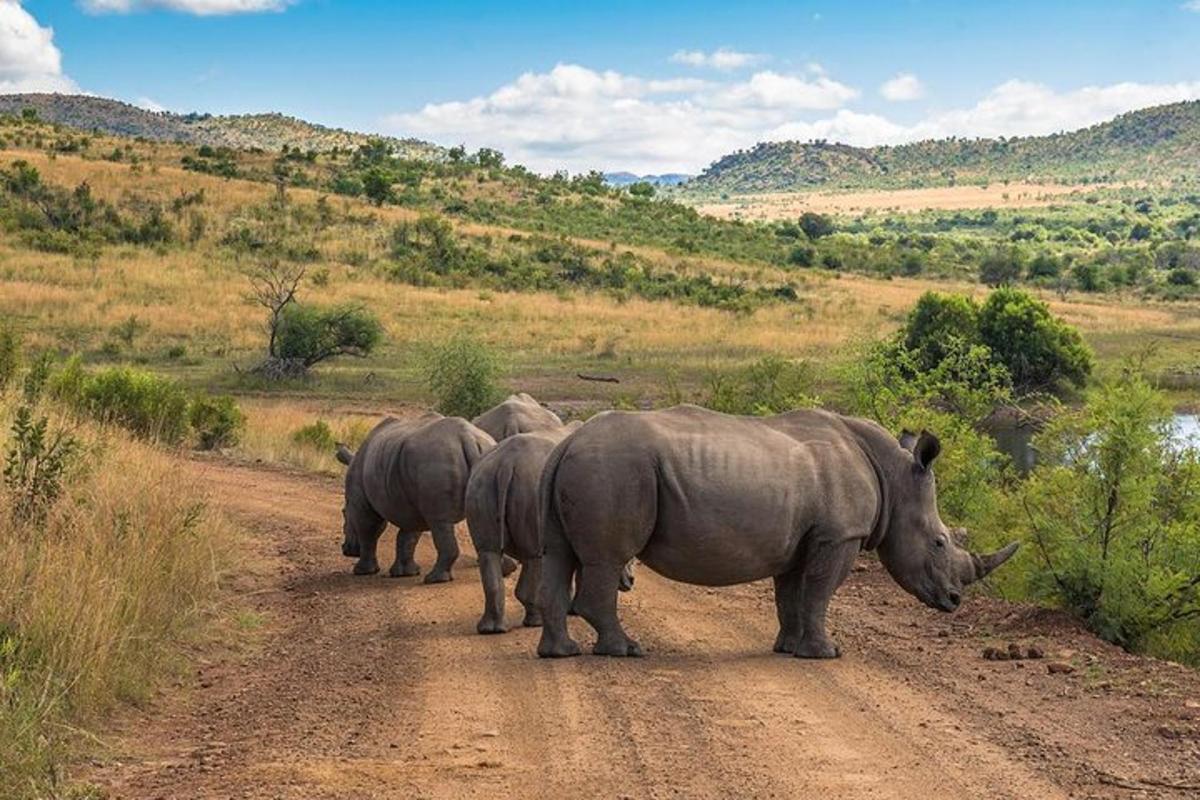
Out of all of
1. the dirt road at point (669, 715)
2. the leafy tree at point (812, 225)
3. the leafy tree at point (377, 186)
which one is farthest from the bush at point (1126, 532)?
the leafy tree at point (812, 225)

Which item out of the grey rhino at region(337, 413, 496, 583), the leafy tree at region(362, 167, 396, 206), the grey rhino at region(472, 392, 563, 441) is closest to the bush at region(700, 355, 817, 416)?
the grey rhino at region(472, 392, 563, 441)

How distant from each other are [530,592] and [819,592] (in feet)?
8.00

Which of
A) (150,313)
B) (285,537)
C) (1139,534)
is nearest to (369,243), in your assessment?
(150,313)

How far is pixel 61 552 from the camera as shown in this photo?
912cm

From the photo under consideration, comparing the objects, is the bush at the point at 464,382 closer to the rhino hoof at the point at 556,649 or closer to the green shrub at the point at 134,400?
the green shrub at the point at 134,400

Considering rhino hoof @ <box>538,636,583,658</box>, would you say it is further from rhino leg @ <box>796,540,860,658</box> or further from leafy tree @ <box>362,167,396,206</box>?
leafy tree @ <box>362,167,396,206</box>

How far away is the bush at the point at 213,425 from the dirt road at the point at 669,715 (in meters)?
13.3

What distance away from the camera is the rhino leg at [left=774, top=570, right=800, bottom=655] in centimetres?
1059

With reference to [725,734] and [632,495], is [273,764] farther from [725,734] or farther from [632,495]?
[632,495]

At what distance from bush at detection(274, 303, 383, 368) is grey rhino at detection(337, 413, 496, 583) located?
84.5 ft

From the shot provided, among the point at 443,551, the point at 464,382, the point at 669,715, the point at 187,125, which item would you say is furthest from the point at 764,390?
the point at 187,125

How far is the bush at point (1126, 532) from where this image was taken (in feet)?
37.9

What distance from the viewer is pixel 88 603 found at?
338 inches

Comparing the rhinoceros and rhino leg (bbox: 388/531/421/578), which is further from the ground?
the rhinoceros
